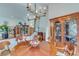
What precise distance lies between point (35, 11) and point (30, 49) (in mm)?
498

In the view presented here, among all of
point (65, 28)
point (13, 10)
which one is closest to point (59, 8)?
point (65, 28)

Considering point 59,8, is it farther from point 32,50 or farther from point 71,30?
point 32,50

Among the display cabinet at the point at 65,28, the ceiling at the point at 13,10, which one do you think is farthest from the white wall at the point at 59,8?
the ceiling at the point at 13,10

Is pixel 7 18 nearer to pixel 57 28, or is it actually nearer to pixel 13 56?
pixel 13 56

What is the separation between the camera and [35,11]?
82.2 inches

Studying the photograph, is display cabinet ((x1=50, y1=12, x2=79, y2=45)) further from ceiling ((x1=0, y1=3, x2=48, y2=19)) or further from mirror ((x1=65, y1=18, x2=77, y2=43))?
ceiling ((x1=0, y1=3, x2=48, y2=19))

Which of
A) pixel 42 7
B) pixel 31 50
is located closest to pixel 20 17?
pixel 42 7

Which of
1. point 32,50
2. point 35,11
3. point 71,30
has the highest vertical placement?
point 35,11

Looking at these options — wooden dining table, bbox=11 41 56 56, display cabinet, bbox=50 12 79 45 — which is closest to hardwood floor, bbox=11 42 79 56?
wooden dining table, bbox=11 41 56 56

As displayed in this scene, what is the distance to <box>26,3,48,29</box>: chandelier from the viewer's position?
2.07 m

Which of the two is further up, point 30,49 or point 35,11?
point 35,11

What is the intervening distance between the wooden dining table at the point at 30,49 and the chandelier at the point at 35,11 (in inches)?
13.4

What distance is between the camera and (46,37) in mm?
2080

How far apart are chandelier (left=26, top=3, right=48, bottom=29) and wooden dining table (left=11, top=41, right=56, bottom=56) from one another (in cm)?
34
